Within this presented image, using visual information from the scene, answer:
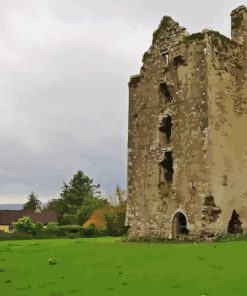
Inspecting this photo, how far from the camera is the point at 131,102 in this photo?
118 ft

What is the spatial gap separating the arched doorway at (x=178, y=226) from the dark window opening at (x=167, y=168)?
2893mm

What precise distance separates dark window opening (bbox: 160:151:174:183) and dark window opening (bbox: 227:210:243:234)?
5.09 m

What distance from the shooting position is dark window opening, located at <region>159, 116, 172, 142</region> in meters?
33.0

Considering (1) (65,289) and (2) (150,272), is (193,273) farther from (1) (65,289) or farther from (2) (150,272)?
(1) (65,289)

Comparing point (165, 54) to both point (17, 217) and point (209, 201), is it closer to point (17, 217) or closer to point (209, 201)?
point (209, 201)

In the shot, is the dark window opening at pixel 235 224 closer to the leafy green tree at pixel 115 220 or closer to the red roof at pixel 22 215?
the leafy green tree at pixel 115 220

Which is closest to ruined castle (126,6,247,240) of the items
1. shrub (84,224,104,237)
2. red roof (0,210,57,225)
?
shrub (84,224,104,237)

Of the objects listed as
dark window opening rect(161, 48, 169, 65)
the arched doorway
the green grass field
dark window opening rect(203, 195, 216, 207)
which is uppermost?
dark window opening rect(161, 48, 169, 65)

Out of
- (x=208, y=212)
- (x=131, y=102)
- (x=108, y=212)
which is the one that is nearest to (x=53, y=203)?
(x=108, y=212)

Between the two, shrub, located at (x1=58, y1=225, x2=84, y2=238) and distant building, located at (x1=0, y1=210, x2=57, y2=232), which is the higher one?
distant building, located at (x1=0, y1=210, x2=57, y2=232)

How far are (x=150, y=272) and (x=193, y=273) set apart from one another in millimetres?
1264

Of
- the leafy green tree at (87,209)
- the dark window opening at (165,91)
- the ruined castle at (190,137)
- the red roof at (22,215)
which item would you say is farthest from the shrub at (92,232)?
the red roof at (22,215)

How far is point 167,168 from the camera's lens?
3275cm

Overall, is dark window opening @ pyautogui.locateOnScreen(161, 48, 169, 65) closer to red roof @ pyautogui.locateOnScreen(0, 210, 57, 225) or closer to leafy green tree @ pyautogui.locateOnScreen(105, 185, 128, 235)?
leafy green tree @ pyautogui.locateOnScreen(105, 185, 128, 235)
